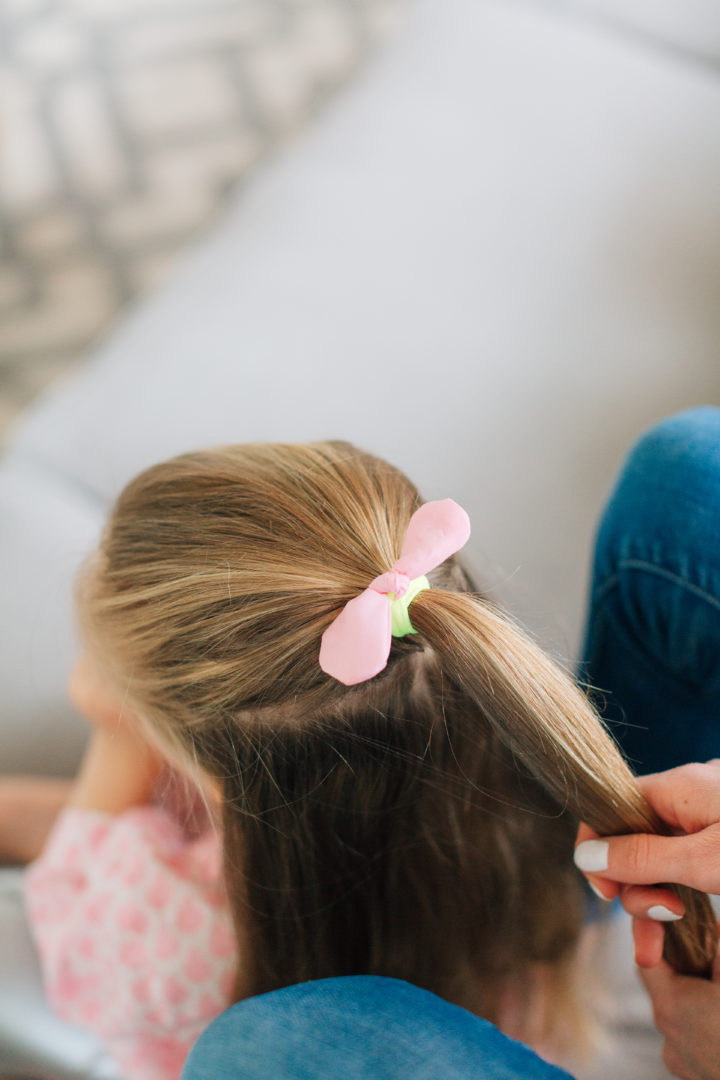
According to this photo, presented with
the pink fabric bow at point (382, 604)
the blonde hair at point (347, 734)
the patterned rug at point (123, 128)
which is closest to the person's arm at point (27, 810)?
the blonde hair at point (347, 734)

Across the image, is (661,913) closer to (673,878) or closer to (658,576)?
(673,878)

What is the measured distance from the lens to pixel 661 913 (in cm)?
50

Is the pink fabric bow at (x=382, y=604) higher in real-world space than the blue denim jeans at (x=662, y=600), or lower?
higher

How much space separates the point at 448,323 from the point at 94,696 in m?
0.55

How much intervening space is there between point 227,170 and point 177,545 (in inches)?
52.6

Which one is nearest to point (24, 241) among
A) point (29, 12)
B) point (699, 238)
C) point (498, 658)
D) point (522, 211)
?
point (29, 12)

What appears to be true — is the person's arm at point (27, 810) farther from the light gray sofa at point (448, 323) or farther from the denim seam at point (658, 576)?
the denim seam at point (658, 576)

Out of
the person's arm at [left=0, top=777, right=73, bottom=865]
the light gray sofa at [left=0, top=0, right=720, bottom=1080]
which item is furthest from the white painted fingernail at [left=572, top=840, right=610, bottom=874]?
the person's arm at [left=0, top=777, right=73, bottom=865]

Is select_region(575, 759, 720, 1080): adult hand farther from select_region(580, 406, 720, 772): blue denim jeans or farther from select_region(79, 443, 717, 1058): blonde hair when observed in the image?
select_region(580, 406, 720, 772): blue denim jeans

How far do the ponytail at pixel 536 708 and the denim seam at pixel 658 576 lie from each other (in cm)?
19

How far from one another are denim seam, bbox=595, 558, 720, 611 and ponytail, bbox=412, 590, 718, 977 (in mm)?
185

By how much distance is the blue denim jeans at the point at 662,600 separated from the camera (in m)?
0.63

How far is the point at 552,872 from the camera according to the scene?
2.14 feet

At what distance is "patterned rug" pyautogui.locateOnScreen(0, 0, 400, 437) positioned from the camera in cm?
152
